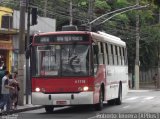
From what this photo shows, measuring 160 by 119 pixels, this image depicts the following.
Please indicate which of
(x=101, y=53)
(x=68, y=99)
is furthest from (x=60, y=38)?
(x=68, y=99)

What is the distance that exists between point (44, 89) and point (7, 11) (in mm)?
12914

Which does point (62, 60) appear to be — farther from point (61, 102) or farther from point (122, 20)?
point (122, 20)

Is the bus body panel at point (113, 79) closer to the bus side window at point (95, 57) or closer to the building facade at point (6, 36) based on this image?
the bus side window at point (95, 57)

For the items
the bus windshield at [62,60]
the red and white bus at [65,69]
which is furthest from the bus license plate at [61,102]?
the bus windshield at [62,60]

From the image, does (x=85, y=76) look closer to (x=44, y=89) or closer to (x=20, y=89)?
(x=44, y=89)

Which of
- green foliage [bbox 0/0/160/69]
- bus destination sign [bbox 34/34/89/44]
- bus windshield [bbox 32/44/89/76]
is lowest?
bus windshield [bbox 32/44/89/76]

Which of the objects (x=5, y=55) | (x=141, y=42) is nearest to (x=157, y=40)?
(x=141, y=42)

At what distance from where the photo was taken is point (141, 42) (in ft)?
215

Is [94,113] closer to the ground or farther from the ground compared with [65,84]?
closer to the ground

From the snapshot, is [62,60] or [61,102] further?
[62,60]

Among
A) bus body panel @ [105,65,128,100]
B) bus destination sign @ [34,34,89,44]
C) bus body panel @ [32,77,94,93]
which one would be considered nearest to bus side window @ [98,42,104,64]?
bus body panel @ [105,65,128,100]

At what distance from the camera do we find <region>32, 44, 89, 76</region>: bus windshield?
2159cm

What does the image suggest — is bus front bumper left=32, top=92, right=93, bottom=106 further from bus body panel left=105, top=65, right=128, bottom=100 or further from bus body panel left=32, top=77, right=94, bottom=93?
bus body panel left=105, top=65, right=128, bottom=100

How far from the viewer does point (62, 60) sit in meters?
21.7
